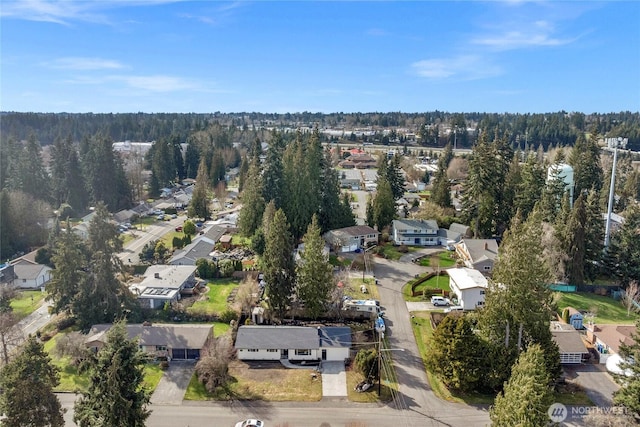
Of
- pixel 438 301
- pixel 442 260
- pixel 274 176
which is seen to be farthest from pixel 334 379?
pixel 274 176

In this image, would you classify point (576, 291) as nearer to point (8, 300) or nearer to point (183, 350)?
point (183, 350)

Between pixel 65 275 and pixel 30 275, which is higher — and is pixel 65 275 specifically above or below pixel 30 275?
above

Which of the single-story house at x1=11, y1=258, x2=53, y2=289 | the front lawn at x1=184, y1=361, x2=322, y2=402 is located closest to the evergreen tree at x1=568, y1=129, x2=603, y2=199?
the front lawn at x1=184, y1=361, x2=322, y2=402

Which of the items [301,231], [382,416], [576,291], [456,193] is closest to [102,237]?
[301,231]

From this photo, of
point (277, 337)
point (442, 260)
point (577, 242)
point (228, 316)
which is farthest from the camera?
point (442, 260)

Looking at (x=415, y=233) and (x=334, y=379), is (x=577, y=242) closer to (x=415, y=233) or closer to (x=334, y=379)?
(x=415, y=233)
